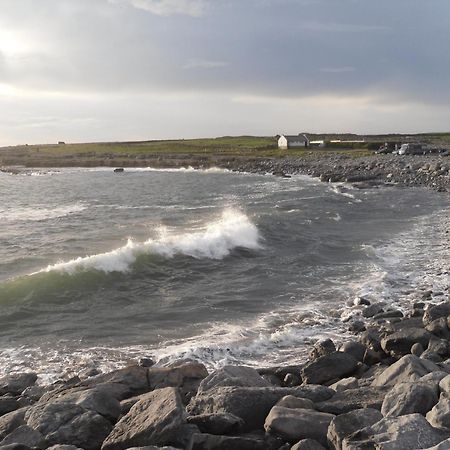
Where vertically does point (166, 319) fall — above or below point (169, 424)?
below

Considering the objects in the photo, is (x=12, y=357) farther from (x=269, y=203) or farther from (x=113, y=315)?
(x=269, y=203)

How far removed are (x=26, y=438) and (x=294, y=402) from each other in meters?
3.92

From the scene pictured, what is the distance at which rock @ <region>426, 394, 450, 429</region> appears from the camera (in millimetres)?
6266

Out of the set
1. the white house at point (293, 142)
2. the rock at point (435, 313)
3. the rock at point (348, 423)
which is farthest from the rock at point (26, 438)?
the white house at point (293, 142)

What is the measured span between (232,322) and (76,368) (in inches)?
200

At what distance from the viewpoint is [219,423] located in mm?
7324

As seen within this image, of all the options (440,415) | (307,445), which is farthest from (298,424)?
(440,415)

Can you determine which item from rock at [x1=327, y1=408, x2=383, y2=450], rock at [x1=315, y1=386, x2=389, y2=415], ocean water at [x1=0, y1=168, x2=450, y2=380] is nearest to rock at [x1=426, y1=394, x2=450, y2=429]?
rock at [x1=327, y1=408, x2=383, y2=450]

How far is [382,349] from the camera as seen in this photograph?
12547 millimetres

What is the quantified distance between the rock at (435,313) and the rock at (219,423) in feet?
27.3

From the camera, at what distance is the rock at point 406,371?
8742mm

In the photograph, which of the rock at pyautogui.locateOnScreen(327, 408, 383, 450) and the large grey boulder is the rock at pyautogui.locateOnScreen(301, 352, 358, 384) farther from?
the rock at pyautogui.locateOnScreen(327, 408, 383, 450)

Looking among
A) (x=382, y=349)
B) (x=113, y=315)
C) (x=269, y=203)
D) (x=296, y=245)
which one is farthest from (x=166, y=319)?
(x=269, y=203)

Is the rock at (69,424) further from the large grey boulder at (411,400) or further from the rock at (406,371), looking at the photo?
the rock at (406,371)
